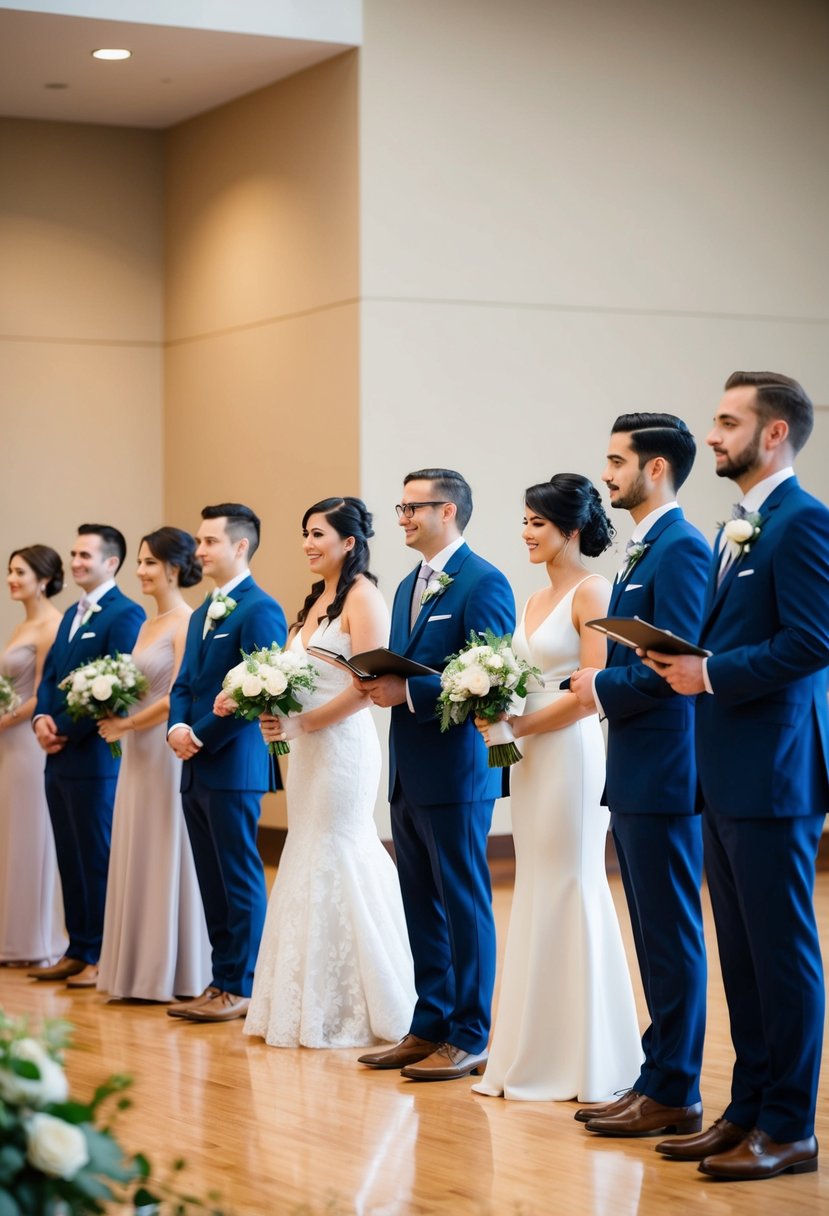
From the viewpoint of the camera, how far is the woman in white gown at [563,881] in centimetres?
516

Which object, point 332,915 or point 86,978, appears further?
point 86,978

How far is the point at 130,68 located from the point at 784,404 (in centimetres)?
710

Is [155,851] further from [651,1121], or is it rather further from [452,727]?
[651,1121]

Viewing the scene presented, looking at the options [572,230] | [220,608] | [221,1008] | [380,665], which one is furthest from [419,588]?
[572,230]

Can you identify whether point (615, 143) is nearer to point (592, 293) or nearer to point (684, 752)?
point (592, 293)

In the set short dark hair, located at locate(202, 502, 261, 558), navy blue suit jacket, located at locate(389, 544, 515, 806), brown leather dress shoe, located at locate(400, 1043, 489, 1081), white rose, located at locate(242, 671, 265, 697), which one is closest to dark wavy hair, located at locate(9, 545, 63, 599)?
short dark hair, located at locate(202, 502, 261, 558)

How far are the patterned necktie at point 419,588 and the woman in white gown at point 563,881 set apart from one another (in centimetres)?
53

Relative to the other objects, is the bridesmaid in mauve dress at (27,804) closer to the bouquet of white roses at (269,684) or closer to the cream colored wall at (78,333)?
the bouquet of white roses at (269,684)

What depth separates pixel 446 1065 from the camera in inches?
219

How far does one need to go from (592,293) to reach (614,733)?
601cm

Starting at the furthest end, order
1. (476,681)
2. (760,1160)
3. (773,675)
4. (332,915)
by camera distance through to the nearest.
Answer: (332,915), (476,681), (760,1160), (773,675)

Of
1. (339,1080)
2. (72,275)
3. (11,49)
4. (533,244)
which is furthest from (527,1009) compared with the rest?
(72,275)

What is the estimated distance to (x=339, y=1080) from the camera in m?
5.58

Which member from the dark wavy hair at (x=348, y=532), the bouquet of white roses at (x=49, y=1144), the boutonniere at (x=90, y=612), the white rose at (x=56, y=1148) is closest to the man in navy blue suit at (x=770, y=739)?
the dark wavy hair at (x=348, y=532)
